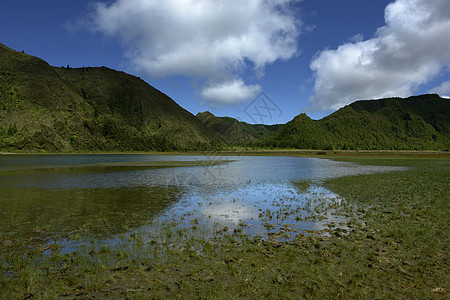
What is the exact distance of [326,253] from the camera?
1080cm

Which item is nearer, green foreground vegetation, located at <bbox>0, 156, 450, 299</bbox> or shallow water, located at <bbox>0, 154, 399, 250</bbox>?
green foreground vegetation, located at <bbox>0, 156, 450, 299</bbox>

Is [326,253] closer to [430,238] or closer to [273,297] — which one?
[273,297]

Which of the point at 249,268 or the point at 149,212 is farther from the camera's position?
the point at 149,212

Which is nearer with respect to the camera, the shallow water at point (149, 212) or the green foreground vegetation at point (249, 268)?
the green foreground vegetation at point (249, 268)

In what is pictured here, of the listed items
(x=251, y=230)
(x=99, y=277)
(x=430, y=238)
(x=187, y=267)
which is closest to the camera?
(x=99, y=277)

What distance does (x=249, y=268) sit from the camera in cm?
952

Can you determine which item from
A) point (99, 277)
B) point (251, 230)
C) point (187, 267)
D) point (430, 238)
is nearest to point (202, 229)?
point (251, 230)

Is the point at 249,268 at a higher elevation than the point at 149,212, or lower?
higher

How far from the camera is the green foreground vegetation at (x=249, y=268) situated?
7.84 meters

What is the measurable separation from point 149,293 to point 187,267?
212cm

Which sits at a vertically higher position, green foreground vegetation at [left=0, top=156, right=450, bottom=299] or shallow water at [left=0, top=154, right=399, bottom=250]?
green foreground vegetation at [left=0, top=156, right=450, bottom=299]

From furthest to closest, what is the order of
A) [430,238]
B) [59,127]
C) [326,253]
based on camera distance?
[59,127]
[430,238]
[326,253]

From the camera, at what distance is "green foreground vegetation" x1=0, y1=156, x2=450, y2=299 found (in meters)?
7.84

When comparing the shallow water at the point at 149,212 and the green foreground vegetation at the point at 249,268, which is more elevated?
the green foreground vegetation at the point at 249,268
